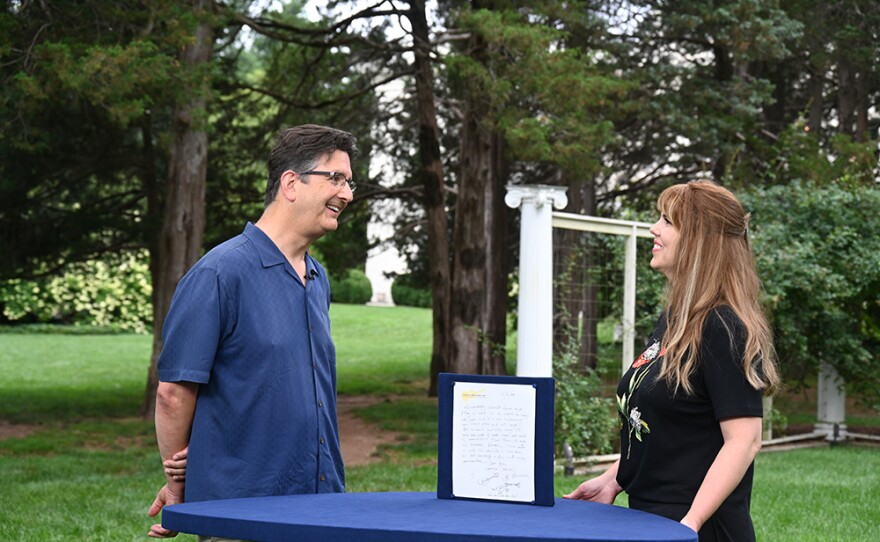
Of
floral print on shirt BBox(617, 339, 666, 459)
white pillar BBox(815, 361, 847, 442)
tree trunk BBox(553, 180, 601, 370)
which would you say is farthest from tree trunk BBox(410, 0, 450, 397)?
floral print on shirt BBox(617, 339, 666, 459)

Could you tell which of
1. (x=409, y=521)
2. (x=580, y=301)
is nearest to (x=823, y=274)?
(x=580, y=301)

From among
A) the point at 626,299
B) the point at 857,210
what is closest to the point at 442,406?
the point at 626,299

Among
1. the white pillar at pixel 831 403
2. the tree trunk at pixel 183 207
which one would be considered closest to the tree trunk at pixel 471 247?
the tree trunk at pixel 183 207

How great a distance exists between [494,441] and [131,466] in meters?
8.79

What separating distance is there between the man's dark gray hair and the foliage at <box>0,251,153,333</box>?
3251 cm

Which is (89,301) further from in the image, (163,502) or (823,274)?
(163,502)

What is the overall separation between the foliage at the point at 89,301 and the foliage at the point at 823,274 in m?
26.0

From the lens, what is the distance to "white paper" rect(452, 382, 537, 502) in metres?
2.78

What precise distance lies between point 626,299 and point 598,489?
6863 mm

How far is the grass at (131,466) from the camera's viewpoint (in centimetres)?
722

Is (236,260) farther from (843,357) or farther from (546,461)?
(843,357)

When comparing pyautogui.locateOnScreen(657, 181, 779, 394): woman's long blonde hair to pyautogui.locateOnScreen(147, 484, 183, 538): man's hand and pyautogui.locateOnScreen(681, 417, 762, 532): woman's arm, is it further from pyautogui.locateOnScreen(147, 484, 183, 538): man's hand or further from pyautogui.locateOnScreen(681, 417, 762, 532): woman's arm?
pyautogui.locateOnScreen(147, 484, 183, 538): man's hand

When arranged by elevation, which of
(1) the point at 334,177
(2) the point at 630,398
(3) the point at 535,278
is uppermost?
(1) the point at 334,177

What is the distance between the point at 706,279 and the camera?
2.76 metres
